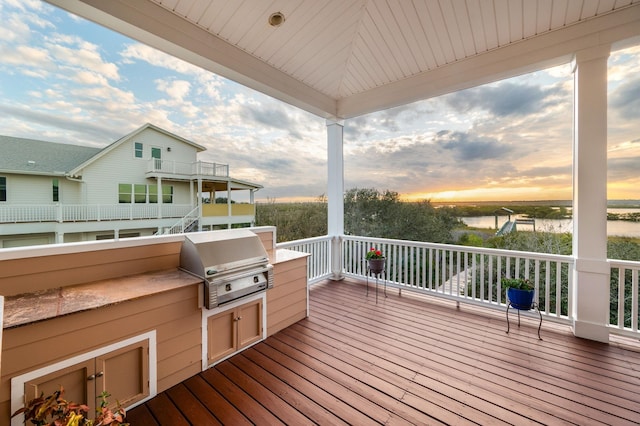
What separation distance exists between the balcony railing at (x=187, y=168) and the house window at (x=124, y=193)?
25 cm

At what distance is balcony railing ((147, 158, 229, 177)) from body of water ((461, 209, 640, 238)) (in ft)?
14.1

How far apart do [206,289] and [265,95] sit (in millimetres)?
2899

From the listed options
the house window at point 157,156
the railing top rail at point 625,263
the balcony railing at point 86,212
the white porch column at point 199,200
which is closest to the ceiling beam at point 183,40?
the house window at point 157,156

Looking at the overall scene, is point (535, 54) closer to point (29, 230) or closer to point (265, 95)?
point (265, 95)

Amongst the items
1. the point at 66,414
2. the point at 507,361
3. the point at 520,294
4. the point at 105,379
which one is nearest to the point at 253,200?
the point at 105,379

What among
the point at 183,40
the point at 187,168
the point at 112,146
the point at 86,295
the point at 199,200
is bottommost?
the point at 86,295

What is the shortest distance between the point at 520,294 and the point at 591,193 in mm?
1309

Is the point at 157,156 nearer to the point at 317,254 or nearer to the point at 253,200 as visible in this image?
the point at 253,200

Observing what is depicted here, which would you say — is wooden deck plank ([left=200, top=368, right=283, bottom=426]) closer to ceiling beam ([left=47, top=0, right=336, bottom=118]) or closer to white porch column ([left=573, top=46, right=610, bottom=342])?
ceiling beam ([left=47, top=0, right=336, bottom=118])

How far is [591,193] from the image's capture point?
2.76m

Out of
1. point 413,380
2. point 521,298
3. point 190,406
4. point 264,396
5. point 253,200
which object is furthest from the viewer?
point 253,200

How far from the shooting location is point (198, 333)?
2.28 metres

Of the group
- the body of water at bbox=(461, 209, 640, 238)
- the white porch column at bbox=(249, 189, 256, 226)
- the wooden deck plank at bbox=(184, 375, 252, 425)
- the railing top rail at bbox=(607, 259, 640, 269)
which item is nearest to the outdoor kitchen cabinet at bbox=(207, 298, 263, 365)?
the wooden deck plank at bbox=(184, 375, 252, 425)

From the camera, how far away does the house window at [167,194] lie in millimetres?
2623
